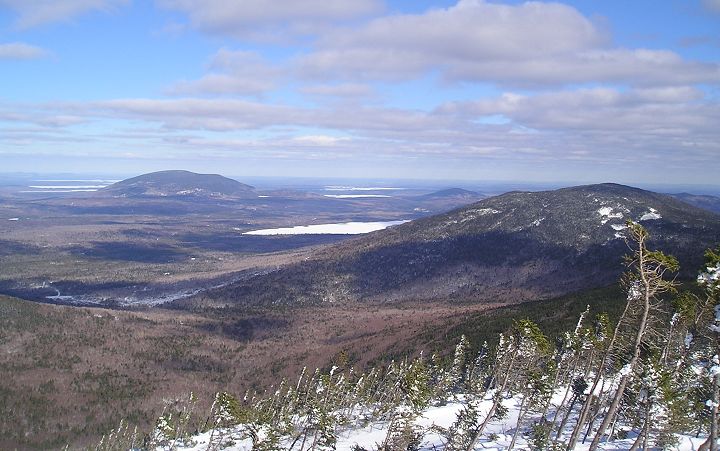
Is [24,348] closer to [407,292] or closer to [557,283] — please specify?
[407,292]

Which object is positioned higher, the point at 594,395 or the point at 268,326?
the point at 594,395

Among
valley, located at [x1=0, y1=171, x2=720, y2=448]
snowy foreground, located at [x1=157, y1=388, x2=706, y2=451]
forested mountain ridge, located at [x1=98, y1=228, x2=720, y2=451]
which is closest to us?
forested mountain ridge, located at [x1=98, y1=228, x2=720, y2=451]

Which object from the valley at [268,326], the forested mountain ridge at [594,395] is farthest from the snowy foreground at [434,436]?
the valley at [268,326]

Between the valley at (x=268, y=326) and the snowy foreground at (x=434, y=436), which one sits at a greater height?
the snowy foreground at (x=434, y=436)

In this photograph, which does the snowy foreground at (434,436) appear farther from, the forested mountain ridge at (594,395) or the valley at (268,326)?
the valley at (268,326)

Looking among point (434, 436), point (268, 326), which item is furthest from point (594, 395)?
point (268, 326)

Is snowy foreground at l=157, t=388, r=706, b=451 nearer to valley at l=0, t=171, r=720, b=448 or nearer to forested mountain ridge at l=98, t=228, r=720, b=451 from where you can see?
forested mountain ridge at l=98, t=228, r=720, b=451

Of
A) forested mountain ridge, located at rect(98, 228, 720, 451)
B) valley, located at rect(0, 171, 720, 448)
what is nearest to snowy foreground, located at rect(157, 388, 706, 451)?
forested mountain ridge, located at rect(98, 228, 720, 451)

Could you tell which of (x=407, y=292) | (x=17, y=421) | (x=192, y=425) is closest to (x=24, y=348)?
(x=17, y=421)

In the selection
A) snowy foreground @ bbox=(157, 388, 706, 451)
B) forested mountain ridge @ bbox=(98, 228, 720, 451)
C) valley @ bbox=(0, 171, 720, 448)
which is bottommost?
valley @ bbox=(0, 171, 720, 448)

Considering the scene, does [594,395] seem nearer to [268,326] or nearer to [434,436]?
[434,436]
